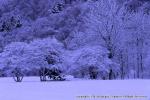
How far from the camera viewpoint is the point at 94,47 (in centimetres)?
3139

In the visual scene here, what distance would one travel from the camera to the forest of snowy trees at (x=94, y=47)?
30125 millimetres

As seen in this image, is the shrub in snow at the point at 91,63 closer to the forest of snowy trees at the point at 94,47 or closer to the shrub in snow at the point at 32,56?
the forest of snowy trees at the point at 94,47

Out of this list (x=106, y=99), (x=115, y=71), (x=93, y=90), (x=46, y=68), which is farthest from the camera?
(x=115, y=71)

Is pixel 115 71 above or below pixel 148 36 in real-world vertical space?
below

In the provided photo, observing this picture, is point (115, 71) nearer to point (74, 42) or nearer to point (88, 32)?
point (88, 32)

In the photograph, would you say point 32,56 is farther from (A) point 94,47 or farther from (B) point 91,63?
(A) point 94,47

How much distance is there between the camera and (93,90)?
17.7 m

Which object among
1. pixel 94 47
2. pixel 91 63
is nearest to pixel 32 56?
pixel 91 63

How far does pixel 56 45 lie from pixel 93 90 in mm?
13115

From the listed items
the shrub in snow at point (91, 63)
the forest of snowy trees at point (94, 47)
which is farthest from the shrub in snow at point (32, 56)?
the shrub in snow at point (91, 63)

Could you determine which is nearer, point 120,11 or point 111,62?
point 111,62

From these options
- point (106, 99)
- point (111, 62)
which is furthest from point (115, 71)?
point (106, 99)

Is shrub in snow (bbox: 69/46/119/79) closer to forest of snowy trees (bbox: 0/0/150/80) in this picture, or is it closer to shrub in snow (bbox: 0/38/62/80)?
forest of snowy trees (bbox: 0/0/150/80)

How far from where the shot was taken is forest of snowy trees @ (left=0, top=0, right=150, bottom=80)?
3012 cm
